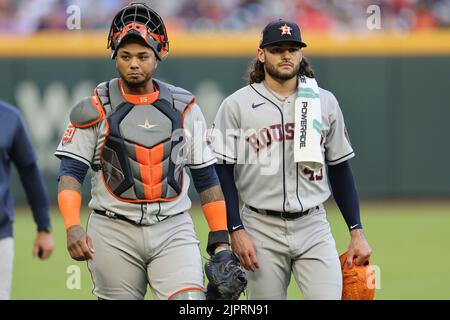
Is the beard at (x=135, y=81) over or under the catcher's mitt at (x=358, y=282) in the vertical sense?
over

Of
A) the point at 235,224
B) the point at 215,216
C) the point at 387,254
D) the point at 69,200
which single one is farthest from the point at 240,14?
the point at 69,200

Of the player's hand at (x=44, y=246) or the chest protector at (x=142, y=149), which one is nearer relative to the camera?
the chest protector at (x=142, y=149)

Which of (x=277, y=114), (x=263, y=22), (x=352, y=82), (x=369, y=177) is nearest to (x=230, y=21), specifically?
(x=263, y=22)

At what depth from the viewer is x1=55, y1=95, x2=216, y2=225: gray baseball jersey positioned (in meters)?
5.42

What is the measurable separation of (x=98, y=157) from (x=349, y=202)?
1.56 m

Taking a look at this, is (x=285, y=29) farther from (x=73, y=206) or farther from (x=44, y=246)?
(x=44, y=246)

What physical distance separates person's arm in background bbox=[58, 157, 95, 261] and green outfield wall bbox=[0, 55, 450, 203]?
33.0 ft

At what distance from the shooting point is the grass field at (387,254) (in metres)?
9.61

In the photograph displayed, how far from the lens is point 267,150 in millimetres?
5938

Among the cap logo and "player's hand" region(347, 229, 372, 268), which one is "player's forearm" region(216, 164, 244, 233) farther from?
the cap logo

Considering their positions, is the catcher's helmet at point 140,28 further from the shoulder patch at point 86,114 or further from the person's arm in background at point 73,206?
the person's arm in background at point 73,206

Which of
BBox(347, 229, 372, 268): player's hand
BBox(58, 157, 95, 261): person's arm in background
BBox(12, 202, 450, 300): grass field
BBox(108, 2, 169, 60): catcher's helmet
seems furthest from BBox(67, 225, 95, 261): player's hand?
BBox(12, 202, 450, 300): grass field

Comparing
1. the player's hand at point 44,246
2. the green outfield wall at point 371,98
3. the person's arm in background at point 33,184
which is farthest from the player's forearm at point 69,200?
the green outfield wall at point 371,98
